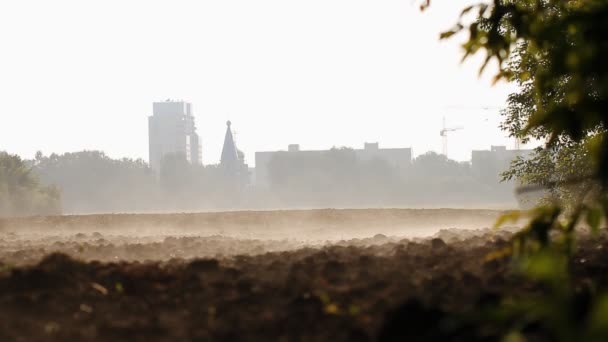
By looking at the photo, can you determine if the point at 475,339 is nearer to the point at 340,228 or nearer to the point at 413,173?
the point at 340,228

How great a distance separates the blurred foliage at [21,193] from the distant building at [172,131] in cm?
10957

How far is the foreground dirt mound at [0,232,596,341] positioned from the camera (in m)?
4.39

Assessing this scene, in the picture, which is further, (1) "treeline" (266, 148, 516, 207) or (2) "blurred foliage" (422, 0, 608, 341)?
(1) "treeline" (266, 148, 516, 207)

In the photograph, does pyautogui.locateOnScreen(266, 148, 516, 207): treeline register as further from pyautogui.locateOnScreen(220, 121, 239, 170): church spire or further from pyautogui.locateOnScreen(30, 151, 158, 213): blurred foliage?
pyautogui.locateOnScreen(30, 151, 158, 213): blurred foliage

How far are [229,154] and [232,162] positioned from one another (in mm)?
2317

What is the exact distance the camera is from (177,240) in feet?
38.6

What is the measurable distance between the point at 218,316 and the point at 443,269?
77.9 inches

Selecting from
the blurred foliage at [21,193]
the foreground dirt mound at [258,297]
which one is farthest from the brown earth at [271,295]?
the blurred foliage at [21,193]

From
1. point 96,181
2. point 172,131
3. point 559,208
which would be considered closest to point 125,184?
point 96,181

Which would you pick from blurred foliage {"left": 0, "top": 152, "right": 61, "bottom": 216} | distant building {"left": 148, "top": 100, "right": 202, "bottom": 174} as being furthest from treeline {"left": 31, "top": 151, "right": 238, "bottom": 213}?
distant building {"left": 148, "top": 100, "right": 202, "bottom": 174}

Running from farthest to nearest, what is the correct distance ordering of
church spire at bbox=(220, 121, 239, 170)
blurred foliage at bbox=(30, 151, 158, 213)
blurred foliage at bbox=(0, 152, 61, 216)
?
church spire at bbox=(220, 121, 239, 170) < blurred foliage at bbox=(30, 151, 158, 213) < blurred foliage at bbox=(0, 152, 61, 216)

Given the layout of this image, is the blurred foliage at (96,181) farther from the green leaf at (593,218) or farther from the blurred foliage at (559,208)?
the green leaf at (593,218)

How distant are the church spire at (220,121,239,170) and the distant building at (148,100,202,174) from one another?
45.6 m

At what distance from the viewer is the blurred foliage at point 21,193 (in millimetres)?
58656
